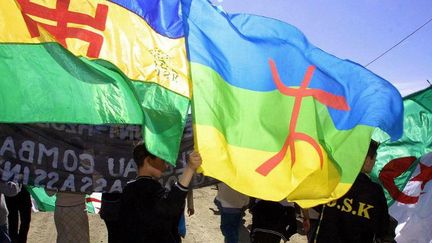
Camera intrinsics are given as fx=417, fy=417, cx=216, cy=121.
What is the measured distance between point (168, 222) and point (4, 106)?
1.26 metres

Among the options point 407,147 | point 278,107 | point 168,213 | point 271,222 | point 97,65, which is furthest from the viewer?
point 407,147

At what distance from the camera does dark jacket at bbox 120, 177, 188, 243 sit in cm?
269

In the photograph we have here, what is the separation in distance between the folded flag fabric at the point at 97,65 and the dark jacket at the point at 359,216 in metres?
1.75

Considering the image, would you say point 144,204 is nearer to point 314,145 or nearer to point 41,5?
point 314,145

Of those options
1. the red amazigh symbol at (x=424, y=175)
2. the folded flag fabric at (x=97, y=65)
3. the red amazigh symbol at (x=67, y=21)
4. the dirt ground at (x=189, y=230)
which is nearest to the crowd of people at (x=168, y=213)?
the folded flag fabric at (x=97, y=65)

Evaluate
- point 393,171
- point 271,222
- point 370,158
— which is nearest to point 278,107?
point 370,158

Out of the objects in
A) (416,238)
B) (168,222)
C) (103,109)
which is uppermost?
(103,109)

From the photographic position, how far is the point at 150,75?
9.64ft

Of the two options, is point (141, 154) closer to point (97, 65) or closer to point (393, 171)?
point (97, 65)

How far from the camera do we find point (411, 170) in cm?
467

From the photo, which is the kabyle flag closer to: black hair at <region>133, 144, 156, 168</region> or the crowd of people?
the crowd of people

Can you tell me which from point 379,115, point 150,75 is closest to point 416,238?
point 379,115

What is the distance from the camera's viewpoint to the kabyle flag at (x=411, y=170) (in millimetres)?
4566

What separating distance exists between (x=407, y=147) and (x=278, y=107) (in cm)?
219
